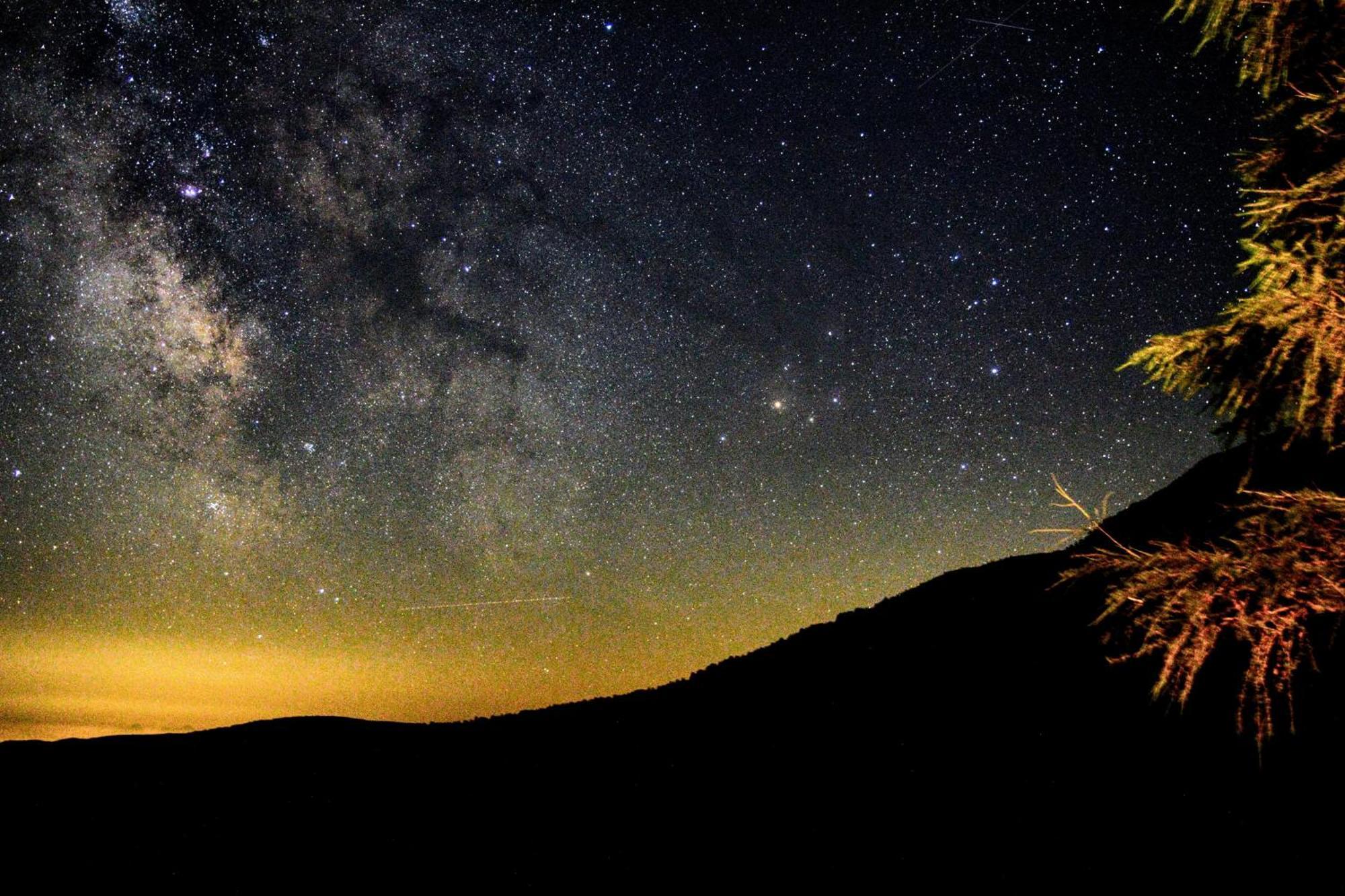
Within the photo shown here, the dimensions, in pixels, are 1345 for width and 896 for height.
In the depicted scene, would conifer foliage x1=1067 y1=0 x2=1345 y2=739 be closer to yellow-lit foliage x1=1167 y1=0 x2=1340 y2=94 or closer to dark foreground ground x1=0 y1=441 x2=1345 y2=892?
yellow-lit foliage x1=1167 y1=0 x2=1340 y2=94

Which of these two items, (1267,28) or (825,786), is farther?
(825,786)

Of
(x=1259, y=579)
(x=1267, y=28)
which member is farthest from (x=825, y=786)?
(x=1267, y=28)

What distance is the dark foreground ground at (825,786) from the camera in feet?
26.5

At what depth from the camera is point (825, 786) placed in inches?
451

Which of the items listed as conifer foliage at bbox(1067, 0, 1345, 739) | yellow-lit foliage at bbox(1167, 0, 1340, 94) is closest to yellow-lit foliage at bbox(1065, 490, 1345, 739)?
conifer foliage at bbox(1067, 0, 1345, 739)

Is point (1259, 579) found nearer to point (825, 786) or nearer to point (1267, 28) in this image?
point (1267, 28)

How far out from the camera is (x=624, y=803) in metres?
12.5

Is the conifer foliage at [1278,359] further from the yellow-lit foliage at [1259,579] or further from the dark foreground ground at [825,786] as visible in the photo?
the dark foreground ground at [825,786]

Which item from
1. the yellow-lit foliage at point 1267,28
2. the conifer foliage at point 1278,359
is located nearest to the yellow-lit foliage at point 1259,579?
the conifer foliage at point 1278,359

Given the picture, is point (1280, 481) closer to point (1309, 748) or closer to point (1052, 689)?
point (1052, 689)

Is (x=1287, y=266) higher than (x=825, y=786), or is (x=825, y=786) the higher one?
(x=1287, y=266)

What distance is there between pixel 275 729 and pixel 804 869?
25829 millimetres

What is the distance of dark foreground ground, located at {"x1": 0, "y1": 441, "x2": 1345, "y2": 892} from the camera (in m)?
8.06

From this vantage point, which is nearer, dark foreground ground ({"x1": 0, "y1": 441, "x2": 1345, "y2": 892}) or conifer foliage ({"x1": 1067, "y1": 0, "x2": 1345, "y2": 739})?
conifer foliage ({"x1": 1067, "y1": 0, "x2": 1345, "y2": 739})
